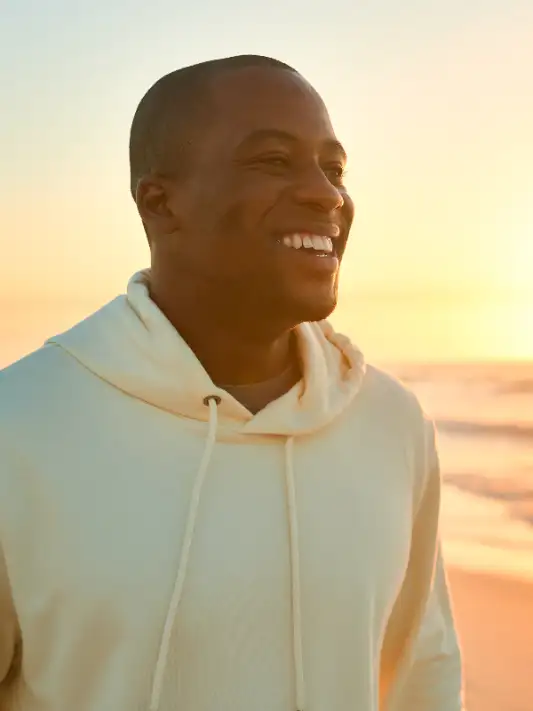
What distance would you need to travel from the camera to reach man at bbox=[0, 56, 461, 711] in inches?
63.8

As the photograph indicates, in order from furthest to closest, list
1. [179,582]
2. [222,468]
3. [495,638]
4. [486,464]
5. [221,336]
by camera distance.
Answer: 1. [486,464]
2. [495,638]
3. [221,336]
4. [222,468]
5. [179,582]

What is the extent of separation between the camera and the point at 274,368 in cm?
203

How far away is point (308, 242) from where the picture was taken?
183 centimetres

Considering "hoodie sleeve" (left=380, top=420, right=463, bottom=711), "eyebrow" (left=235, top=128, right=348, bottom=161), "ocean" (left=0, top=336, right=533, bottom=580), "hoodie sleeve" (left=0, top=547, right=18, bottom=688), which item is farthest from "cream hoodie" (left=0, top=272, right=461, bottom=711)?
"ocean" (left=0, top=336, right=533, bottom=580)

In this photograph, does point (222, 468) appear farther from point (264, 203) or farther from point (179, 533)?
point (264, 203)

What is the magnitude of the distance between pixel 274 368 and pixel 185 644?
2.20 feet

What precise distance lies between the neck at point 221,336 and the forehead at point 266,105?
1.22ft

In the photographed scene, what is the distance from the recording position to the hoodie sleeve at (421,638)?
2.13 m

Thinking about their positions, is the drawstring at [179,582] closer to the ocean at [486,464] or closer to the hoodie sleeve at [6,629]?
the hoodie sleeve at [6,629]

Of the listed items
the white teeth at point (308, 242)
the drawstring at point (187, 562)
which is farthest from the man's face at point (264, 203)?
the drawstring at point (187, 562)

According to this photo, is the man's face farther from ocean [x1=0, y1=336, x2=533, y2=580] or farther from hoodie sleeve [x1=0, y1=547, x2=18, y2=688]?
ocean [x1=0, y1=336, x2=533, y2=580]

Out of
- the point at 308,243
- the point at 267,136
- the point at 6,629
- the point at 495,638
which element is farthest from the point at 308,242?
the point at 495,638

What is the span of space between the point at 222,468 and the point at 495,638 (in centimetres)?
430

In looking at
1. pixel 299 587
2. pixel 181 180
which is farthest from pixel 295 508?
pixel 181 180
